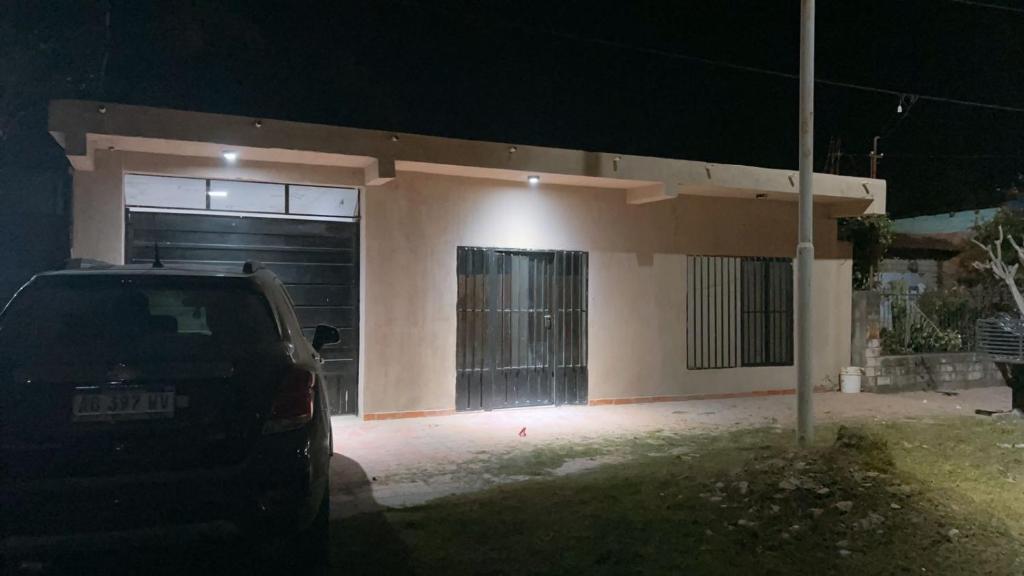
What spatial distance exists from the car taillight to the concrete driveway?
2257mm

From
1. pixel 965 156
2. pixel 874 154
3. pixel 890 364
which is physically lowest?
pixel 890 364

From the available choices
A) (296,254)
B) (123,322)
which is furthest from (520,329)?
(123,322)

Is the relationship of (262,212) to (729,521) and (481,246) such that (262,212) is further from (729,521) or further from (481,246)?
(729,521)

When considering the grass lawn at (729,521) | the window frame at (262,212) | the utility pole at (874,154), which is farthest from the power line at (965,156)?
the window frame at (262,212)

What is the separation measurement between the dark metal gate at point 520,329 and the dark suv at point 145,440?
5983mm

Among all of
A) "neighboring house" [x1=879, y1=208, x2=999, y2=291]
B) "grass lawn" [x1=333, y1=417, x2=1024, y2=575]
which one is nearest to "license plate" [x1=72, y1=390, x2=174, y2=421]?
"grass lawn" [x1=333, y1=417, x2=1024, y2=575]

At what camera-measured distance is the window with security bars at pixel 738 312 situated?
11445 millimetres

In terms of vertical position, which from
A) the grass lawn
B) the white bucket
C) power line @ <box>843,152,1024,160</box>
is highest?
power line @ <box>843,152,1024,160</box>

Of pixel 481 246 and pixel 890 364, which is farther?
pixel 890 364

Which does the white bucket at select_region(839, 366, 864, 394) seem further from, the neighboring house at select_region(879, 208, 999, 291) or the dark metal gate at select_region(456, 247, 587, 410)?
the neighboring house at select_region(879, 208, 999, 291)

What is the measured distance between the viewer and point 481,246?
9891mm

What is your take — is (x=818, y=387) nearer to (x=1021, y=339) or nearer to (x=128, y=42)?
(x=1021, y=339)

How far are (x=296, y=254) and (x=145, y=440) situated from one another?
5804 mm

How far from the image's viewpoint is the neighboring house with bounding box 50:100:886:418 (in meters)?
8.25
